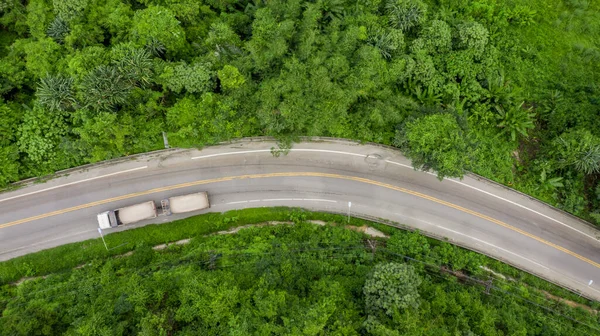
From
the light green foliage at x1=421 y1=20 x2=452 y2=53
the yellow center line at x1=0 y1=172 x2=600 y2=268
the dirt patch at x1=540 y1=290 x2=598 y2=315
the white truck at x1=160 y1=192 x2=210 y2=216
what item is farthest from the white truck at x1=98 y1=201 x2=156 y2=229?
the dirt patch at x1=540 y1=290 x2=598 y2=315

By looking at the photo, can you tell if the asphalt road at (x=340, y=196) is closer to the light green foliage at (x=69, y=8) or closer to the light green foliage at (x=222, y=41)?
the light green foliage at (x=222, y=41)

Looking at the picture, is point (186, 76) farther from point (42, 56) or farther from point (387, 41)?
point (387, 41)

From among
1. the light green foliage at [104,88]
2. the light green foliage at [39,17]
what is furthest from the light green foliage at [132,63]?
the light green foliage at [39,17]

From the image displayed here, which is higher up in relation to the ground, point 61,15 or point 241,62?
point 61,15

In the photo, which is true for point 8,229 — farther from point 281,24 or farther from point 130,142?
point 281,24

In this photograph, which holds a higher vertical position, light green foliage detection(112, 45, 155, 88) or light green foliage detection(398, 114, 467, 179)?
light green foliage detection(112, 45, 155, 88)

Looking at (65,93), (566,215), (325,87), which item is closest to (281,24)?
(325,87)

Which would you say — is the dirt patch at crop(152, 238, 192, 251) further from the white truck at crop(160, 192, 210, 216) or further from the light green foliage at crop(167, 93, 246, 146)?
the light green foliage at crop(167, 93, 246, 146)

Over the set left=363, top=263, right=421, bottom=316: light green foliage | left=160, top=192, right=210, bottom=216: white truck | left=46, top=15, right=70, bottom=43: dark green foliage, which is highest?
left=46, top=15, right=70, bottom=43: dark green foliage
